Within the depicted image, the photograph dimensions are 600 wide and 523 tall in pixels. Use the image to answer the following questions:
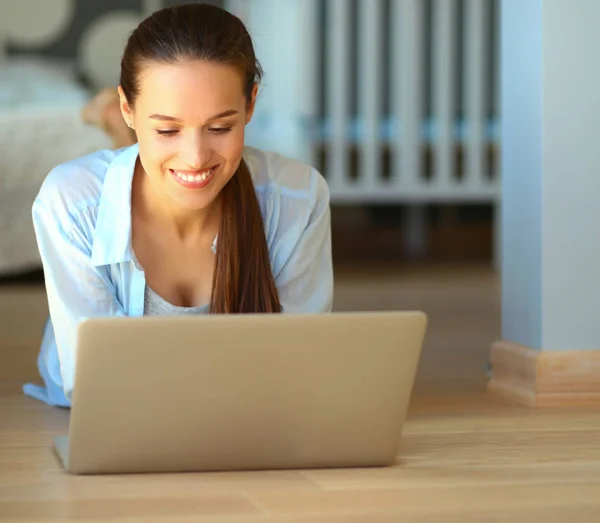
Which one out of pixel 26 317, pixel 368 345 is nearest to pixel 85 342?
pixel 368 345

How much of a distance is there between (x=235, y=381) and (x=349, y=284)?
7.78ft

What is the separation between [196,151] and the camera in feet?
4.21

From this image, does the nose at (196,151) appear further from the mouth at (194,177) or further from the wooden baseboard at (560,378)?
the wooden baseboard at (560,378)

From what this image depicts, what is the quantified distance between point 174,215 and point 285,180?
16 centimetres

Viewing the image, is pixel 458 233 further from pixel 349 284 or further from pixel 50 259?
pixel 50 259

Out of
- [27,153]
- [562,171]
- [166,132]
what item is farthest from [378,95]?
[166,132]

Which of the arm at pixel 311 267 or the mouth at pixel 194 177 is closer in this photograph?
the mouth at pixel 194 177

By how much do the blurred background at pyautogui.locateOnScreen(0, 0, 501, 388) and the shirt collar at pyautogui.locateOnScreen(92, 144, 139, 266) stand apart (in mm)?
1867

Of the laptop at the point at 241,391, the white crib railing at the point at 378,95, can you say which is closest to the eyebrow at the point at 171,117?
the laptop at the point at 241,391

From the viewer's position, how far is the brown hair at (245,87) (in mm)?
1307

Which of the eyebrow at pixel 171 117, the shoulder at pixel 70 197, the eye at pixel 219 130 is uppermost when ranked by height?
the eyebrow at pixel 171 117

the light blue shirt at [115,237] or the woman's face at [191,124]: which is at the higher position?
the woman's face at [191,124]

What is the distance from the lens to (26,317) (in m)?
2.73

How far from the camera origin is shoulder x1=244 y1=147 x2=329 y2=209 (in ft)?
4.88
